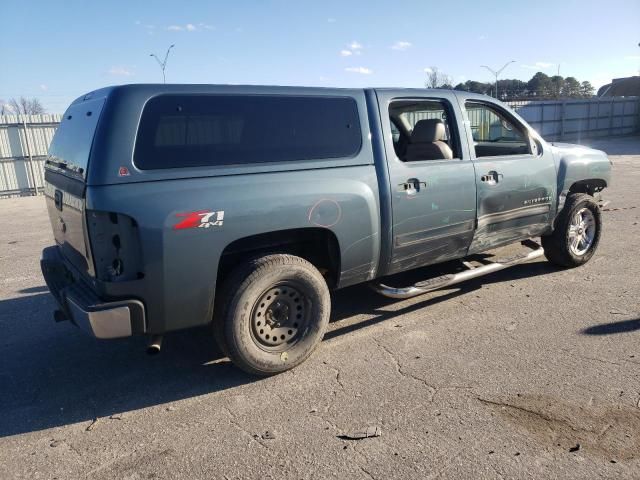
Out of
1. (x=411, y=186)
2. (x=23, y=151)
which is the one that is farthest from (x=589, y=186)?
(x=23, y=151)

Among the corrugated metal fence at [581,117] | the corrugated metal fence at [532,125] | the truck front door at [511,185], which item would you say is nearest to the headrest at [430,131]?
the truck front door at [511,185]

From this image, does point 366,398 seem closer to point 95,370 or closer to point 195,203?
point 195,203

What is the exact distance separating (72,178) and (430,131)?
120 inches

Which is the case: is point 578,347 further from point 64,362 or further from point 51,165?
point 51,165

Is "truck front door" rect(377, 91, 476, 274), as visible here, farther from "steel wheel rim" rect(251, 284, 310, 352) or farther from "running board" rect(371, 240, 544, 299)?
"steel wheel rim" rect(251, 284, 310, 352)

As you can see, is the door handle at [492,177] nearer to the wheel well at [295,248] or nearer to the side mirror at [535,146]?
the side mirror at [535,146]

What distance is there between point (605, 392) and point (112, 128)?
3436mm

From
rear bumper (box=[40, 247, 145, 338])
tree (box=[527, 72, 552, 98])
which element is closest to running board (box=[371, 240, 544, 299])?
rear bumper (box=[40, 247, 145, 338])

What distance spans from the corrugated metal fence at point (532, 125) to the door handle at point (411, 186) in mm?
15925

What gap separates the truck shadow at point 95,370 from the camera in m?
3.32

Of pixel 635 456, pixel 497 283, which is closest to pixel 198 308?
pixel 635 456

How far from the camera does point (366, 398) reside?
3.29m

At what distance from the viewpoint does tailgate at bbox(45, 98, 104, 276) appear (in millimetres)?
3125

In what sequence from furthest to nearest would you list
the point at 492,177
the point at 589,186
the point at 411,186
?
1. the point at 589,186
2. the point at 492,177
3. the point at 411,186
